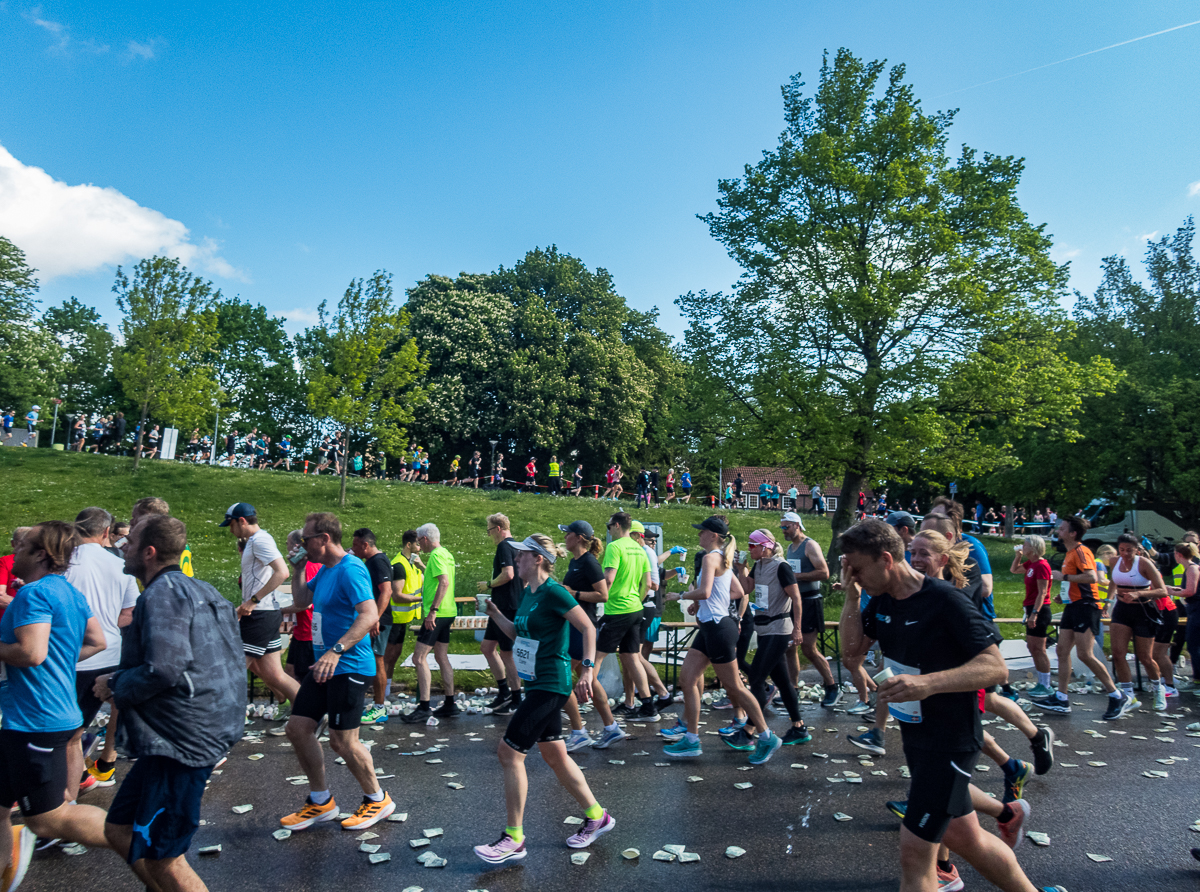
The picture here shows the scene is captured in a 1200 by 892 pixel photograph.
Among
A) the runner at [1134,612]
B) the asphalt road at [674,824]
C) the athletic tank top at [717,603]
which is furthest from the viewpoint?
the runner at [1134,612]

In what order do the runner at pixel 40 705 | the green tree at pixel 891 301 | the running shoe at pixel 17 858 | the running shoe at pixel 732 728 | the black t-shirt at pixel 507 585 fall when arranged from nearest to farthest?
1. the runner at pixel 40 705
2. the running shoe at pixel 17 858
3. the running shoe at pixel 732 728
4. the black t-shirt at pixel 507 585
5. the green tree at pixel 891 301

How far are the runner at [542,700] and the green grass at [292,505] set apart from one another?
34.1 ft

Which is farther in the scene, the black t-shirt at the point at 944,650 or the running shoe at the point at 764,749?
the running shoe at the point at 764,749

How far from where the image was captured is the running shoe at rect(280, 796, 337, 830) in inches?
188

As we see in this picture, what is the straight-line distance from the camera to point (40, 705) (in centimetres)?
344

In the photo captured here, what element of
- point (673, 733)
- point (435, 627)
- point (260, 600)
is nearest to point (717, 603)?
point (673, 733)

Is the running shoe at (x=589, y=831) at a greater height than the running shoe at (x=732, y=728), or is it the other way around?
the running shoe at (x=589, y=831)

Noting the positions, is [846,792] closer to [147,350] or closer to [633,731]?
[633,731]

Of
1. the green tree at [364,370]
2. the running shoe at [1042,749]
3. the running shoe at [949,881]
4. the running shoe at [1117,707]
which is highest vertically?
the green tree at [364,370]

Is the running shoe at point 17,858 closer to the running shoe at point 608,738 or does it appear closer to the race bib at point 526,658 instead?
the race bib at point 526,658

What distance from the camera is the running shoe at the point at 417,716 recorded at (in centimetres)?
786

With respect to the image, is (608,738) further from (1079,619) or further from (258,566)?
(1079,619)

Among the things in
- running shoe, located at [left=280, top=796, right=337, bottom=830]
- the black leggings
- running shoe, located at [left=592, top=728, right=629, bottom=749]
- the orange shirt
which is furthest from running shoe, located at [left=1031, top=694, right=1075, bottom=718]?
running shoe, located at [left=280, top=796, right=337, bottom=830]

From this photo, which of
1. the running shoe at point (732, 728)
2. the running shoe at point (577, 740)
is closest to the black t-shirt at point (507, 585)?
the running shoe at point (577, 740)
